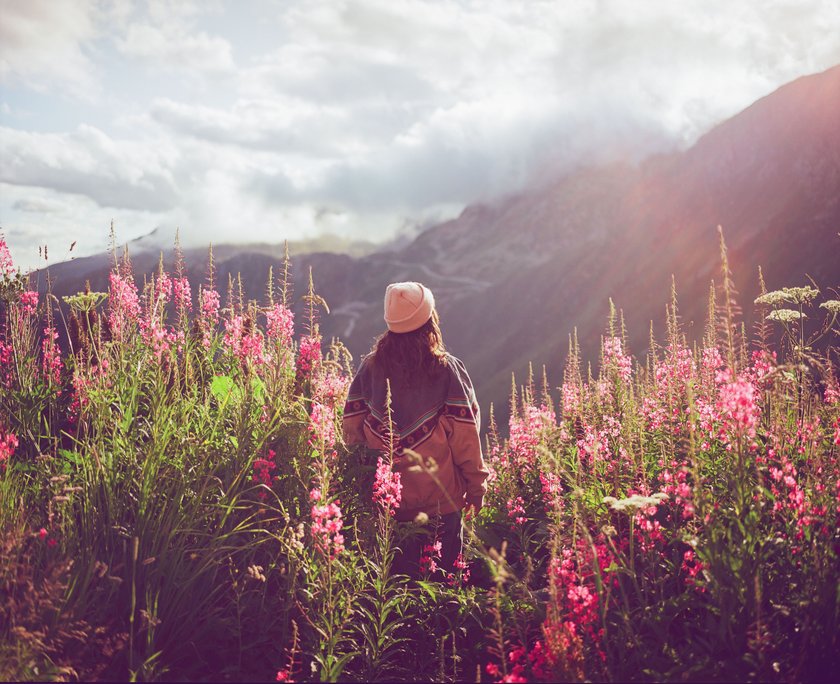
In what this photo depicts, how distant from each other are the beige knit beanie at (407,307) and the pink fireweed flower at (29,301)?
10.7 feet

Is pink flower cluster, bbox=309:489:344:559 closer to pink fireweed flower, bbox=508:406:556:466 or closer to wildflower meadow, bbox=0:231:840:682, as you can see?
wildflower meadow, bbox=0:231:840:682

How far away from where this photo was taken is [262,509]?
10.9ft

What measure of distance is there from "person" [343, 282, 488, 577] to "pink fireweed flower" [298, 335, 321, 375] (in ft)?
1.17

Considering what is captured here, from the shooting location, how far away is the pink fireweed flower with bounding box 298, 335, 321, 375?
174 inches

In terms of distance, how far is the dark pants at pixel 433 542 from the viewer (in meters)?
Answer: 4.28

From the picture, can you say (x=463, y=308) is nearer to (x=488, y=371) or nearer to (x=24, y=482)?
(x=488, y=371)

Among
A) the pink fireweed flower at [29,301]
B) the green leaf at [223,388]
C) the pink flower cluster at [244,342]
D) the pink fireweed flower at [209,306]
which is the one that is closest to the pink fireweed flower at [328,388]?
the pink flower cluster at [244,342]

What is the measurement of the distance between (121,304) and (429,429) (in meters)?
2.59

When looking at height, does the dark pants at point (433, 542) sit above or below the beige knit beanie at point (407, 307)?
below

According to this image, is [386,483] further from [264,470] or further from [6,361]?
[6,361]

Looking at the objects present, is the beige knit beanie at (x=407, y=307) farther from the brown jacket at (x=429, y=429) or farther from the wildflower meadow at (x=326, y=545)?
the wildflower meadow at (x=326, y=545)

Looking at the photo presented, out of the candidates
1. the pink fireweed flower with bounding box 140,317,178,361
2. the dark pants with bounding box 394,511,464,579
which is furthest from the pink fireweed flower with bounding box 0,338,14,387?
the dark pants with bounding box 394,511,464,579

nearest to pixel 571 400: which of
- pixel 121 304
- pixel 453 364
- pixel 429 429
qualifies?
pixel 453 364

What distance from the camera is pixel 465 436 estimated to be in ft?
14.1
